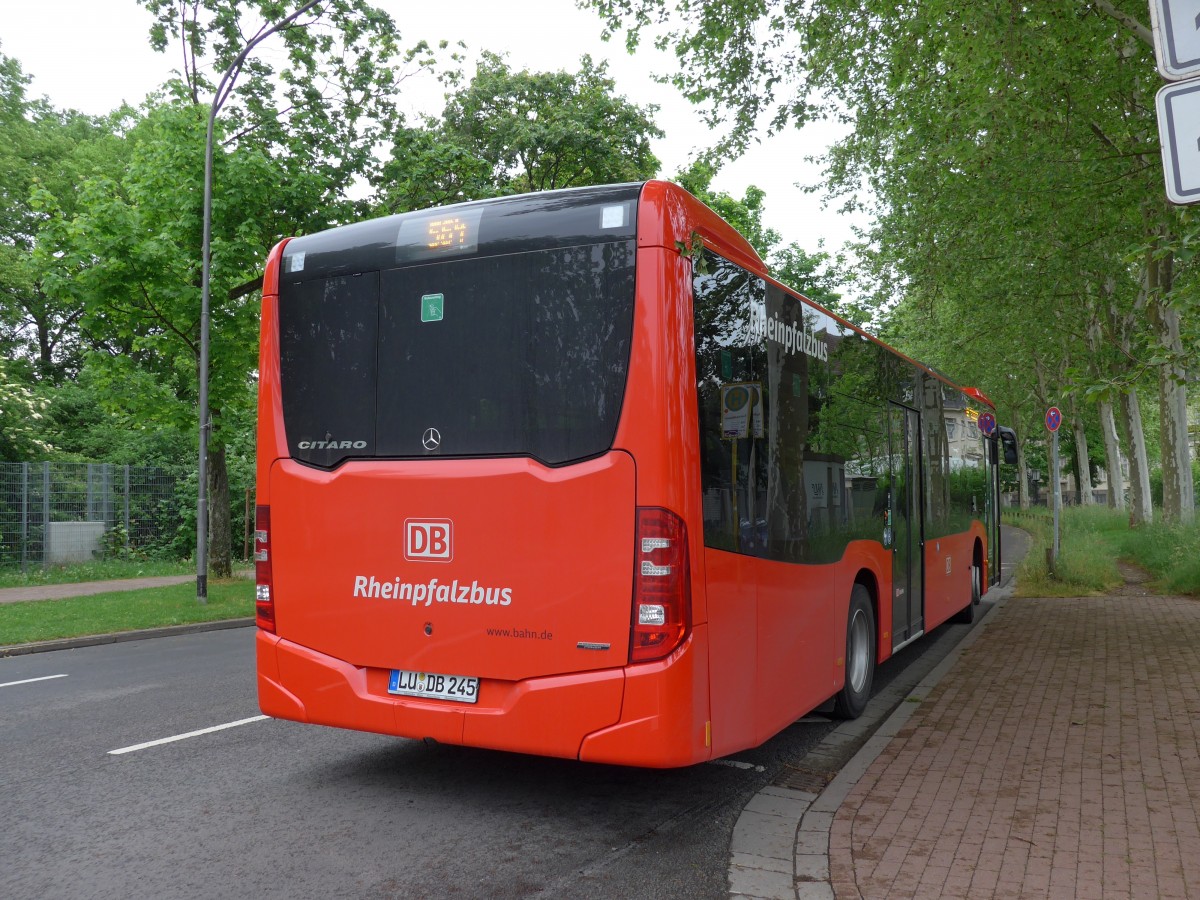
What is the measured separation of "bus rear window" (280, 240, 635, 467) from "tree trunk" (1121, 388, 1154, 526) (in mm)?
25832

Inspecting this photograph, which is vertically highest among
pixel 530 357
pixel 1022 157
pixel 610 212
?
pixel 1022 157

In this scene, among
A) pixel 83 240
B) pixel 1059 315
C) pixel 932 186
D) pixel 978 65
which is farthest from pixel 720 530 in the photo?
pixel 1059 315

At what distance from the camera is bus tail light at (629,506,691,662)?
444 cm

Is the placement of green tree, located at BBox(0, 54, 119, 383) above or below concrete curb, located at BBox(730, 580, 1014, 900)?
above

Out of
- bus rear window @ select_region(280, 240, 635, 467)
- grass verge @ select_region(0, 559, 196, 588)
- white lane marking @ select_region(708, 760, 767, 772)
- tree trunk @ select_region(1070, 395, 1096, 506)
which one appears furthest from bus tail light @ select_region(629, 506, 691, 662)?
tree trunk @ select_region(1070, 395, 1096, 506)

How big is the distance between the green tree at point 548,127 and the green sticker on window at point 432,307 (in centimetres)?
1811

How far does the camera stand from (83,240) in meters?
16.0

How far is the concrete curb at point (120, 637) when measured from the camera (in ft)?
38.1

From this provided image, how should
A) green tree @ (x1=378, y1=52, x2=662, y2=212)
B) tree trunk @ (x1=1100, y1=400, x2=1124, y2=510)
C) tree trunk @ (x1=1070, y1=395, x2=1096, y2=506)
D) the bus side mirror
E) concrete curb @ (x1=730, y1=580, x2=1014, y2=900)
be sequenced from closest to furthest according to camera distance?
concrete curb @ (x1=730, y1=580, x2=1014, y2=900)
the bus side mirror
green tree @ (x1=378, y1=52, x2=662, y2=212)
tree trunk @ (x1=1100, y1=400, x2=1124, y2=510)
tree trunk @ (x1=1070, y1=395, x2=1096, y2=506)

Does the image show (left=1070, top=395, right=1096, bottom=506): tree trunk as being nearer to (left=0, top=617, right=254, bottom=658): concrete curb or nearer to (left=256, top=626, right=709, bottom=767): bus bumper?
(left=0, top=617, right=254, bottom=658): concrete curb

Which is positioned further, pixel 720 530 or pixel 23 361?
pixel 23 361

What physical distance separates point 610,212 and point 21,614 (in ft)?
43.3

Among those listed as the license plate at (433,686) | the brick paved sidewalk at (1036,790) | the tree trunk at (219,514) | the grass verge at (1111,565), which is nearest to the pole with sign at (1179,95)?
the brick paved sidewalk at (1036,790)

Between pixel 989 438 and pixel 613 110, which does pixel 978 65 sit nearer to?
pixel 989 438
